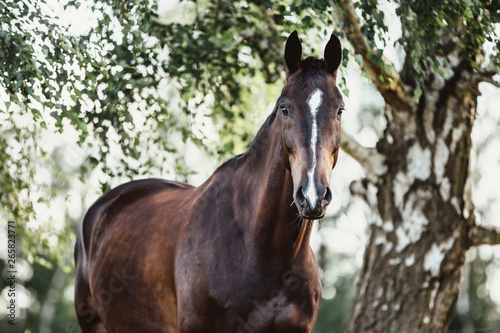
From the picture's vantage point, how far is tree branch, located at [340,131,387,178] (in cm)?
700

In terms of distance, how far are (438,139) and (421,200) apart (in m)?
0.71

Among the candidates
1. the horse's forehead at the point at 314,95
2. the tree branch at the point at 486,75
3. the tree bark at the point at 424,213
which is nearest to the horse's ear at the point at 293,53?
the horse's forehead at the point at 314,95

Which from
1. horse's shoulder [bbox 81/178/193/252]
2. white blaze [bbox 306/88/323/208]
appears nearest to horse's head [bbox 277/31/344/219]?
white blaze [bbox 306/88/323/208]

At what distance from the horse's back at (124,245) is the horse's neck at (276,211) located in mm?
807

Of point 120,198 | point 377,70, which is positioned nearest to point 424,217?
point 377,70

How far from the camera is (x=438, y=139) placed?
22.3 ft

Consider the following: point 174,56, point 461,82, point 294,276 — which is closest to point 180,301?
point 294,276

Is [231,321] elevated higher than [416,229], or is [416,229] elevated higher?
[416,229]

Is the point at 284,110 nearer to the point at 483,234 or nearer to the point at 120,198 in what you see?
the point at 120,198

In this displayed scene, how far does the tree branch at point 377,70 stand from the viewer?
5688 mm

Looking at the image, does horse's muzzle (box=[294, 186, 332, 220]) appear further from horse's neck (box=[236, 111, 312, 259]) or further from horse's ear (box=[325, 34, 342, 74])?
horse's ear (box=[325, 34, 342, 74])

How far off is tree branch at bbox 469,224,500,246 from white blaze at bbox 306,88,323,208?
14.1 ft

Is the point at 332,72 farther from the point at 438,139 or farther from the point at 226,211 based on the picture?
the point at 438,139

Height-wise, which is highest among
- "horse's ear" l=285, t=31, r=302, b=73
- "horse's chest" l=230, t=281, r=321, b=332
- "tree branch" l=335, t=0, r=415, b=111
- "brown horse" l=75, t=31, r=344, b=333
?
"tree branch" l=335, t=0, r=415, b=111
